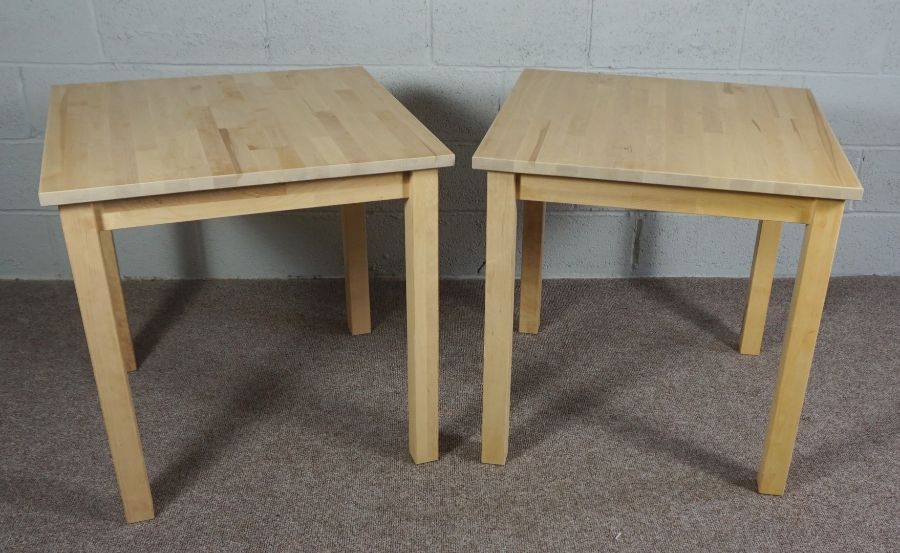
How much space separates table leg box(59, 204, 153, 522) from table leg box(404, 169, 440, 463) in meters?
0.46

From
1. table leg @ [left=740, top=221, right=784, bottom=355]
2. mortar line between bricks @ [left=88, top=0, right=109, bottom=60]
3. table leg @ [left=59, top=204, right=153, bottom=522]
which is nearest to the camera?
table leg @ [left=59, top=204, right=153, bottom=522]

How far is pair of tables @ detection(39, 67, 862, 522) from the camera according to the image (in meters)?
1.30

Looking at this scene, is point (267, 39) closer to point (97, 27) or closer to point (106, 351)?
point (97, 27)

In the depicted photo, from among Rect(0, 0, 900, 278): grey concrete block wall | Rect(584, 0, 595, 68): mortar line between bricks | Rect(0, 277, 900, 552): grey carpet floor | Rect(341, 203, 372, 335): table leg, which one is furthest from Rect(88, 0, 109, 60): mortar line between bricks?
Rect(584, 0, 595, 68): mortar line between bricks

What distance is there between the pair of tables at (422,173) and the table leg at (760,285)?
0.28 m

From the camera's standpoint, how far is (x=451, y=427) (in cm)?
170

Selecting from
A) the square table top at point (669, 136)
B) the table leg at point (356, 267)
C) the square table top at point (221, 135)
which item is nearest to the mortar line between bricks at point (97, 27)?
the square table top at point (221, 135)

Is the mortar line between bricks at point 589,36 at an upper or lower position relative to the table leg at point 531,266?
upper

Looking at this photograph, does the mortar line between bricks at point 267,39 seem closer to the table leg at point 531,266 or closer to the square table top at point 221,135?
the square table top at point 221,135

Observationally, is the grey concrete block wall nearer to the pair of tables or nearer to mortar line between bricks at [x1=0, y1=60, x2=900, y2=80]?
mortar line between bricks at [x1=0, y1=60, x2=900, y2=80]

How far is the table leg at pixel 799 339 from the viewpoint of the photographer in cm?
132

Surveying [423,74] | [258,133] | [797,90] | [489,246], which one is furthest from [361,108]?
[797,90]

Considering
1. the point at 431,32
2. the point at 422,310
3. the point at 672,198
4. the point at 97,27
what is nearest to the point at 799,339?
the point at 672,198

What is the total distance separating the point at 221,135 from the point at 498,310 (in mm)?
535
